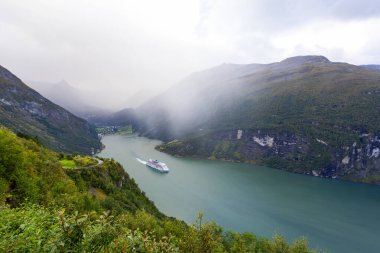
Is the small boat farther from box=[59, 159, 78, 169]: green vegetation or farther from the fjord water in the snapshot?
box=[59, 159, 78, 169]: green vegetation

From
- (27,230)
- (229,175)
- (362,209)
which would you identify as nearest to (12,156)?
(27,230)

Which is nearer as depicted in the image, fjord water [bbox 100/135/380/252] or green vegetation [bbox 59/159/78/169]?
green vegetation [bbox 59/159/78/169]

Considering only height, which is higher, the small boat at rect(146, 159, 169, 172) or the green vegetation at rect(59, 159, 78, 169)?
the green vegetation at rect(59, 159, 78, 169)

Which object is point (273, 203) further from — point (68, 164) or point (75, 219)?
point (75, 219)

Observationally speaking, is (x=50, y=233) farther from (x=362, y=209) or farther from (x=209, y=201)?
(x=362, y=209)

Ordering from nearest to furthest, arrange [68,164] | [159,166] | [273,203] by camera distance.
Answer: [68,164] → [273,203] → [159,166]

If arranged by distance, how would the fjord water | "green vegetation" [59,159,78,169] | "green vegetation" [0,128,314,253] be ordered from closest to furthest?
1. "green vegetation" [0,128,314,253]
2. "green vegetation" [59,159,78,169]
3. the fjord water

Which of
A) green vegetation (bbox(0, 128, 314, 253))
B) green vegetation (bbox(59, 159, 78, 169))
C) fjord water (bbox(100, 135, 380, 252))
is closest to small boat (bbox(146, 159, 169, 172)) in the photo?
fjord water (bbox(100, 135, 380, 252))

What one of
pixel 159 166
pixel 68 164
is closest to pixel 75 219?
pixel 68 164
